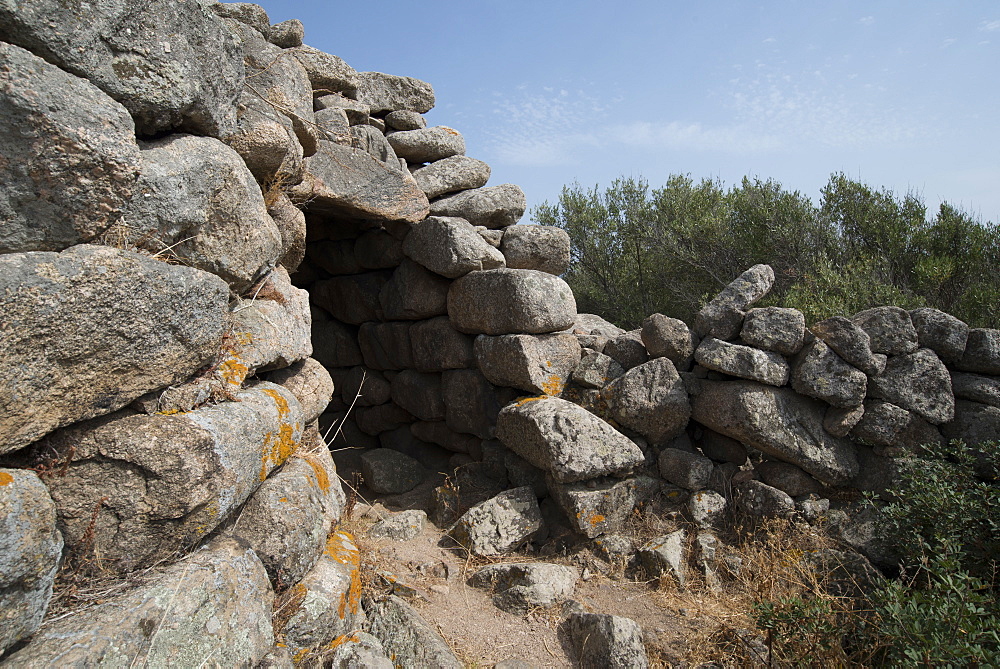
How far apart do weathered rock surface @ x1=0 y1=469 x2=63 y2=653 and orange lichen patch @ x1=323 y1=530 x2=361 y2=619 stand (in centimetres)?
146

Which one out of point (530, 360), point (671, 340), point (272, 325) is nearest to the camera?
point (272, 325)

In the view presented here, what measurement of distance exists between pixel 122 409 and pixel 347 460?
437 centimetres

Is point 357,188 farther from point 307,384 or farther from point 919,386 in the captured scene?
point 919,386

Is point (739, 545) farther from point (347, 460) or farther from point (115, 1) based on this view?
point (115, 1)

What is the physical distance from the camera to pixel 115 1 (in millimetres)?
2598

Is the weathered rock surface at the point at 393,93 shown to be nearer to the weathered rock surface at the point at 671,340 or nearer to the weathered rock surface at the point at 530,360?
the weathered rock surface at the point at 530,360

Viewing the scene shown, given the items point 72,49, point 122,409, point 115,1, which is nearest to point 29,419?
point 122,409

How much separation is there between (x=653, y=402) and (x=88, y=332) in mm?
3834

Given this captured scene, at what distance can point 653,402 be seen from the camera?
15.9 ft

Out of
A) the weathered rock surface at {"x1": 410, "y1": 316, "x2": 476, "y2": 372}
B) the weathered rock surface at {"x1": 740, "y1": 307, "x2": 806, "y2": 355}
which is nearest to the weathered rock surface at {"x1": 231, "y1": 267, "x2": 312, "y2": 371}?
the weathered rock surface at {"x1": 410, "y1": 316, "x2": 476, "y2": 372}

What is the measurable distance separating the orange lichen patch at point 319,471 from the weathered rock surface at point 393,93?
427 centimetres

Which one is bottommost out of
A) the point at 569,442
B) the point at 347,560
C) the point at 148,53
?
the point at 347,560

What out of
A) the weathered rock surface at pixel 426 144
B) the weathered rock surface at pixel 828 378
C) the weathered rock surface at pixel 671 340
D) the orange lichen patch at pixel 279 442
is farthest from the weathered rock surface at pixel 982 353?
the weathered rock surface at pixel 426 144

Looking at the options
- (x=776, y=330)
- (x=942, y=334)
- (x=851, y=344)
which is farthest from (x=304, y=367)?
(x=942, y=334)
